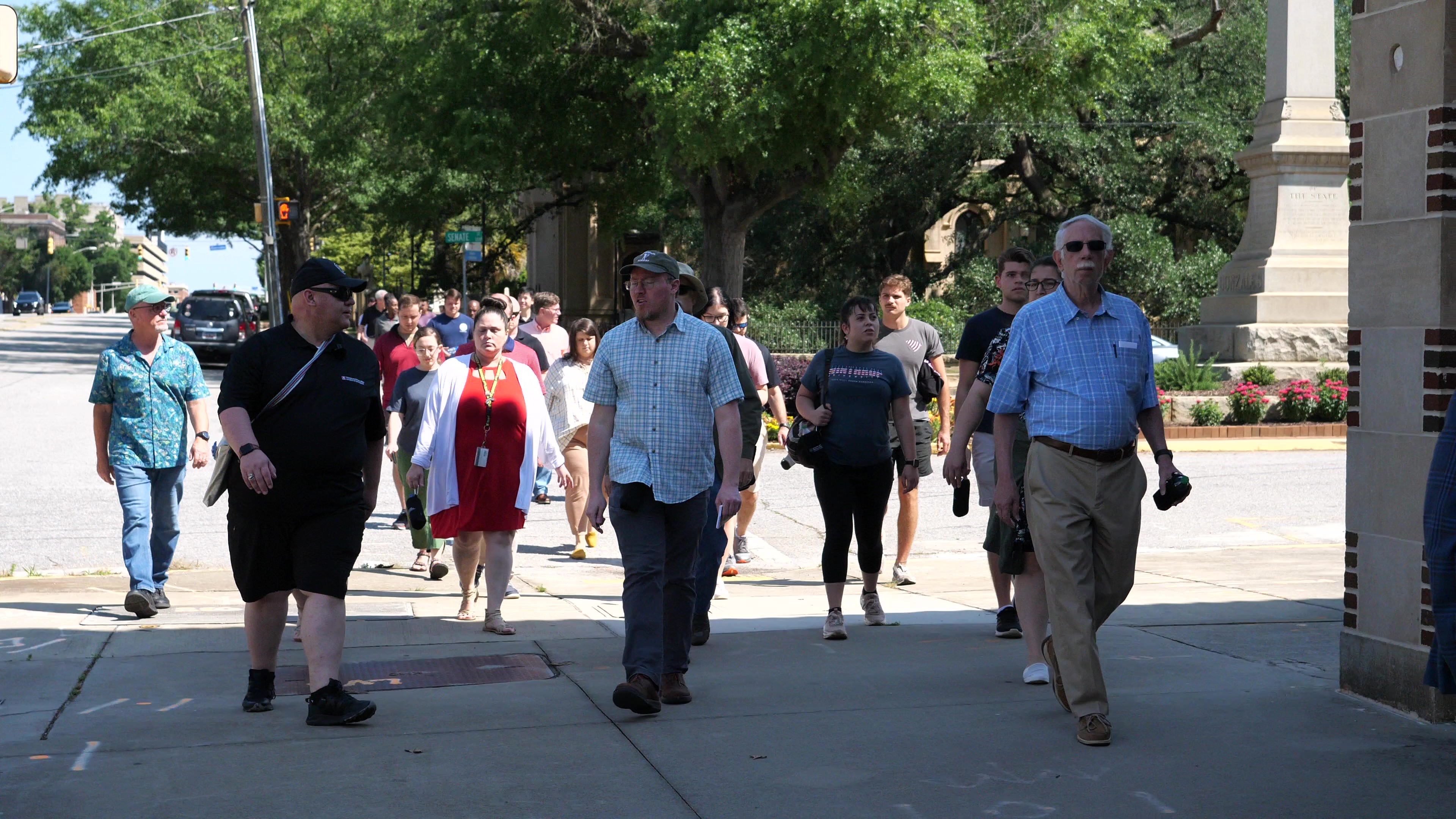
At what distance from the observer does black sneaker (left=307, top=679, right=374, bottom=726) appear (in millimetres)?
5512

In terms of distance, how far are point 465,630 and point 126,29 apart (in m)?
34.6

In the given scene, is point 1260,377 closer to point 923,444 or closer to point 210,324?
point 923,444

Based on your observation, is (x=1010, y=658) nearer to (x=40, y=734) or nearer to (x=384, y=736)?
(x=384, y=736)

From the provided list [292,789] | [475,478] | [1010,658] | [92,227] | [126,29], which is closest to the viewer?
[292,789]

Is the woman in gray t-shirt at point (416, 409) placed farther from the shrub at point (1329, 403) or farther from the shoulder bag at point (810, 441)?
the shrub at point (1329, 403)

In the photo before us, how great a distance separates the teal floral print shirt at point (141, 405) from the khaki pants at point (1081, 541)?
4.86 meters

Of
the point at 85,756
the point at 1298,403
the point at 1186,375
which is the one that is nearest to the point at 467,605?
the point at 85,756

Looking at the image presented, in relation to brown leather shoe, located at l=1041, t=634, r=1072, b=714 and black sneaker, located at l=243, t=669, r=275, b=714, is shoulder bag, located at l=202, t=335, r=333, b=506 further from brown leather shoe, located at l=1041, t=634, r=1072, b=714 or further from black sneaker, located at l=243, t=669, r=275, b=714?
brown leather shoe, located at l=1041, t=634, r=1072, b=714

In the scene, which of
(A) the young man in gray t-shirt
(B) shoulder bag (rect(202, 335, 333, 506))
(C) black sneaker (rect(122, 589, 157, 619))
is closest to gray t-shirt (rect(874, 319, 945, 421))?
(A) the young man in gray t-shirt

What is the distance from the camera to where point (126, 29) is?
37.3 metres

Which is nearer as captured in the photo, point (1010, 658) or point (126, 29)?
point (1010, 658)

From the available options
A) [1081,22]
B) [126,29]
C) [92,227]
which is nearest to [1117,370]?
[1081,22]

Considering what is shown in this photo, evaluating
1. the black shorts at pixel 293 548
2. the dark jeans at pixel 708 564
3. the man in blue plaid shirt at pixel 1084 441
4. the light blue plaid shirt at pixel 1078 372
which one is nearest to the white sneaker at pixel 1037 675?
the man in blue plaid shirt at pixel 1084 441

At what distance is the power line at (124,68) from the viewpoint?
A: 37.6 meters
